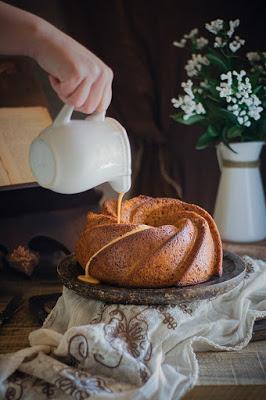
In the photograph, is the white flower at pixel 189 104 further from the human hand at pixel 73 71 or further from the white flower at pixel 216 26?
the human hand at pixel 73 71

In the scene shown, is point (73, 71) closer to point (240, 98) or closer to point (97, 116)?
point (97, 116)

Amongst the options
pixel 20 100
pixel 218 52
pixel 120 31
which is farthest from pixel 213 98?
pixel 20 100

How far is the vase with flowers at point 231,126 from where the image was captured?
3.30ft

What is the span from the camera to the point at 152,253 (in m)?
0.69

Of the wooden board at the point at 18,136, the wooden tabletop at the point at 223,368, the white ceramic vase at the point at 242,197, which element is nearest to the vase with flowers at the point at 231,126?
the white ceramic vase at the point at 242,197

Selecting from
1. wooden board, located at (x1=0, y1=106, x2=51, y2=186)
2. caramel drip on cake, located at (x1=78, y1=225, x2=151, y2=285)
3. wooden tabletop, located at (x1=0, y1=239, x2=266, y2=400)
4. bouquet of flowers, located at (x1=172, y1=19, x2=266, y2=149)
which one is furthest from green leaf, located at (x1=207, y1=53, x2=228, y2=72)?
wooden tabletop, located at (x1=0, y1=239, x2=266, y2=400)

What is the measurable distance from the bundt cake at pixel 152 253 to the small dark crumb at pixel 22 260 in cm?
21

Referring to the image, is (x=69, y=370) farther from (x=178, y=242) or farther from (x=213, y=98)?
(x=213, y=98)

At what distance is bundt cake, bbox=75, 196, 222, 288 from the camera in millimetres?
689

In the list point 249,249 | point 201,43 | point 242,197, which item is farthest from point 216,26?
point 249,249

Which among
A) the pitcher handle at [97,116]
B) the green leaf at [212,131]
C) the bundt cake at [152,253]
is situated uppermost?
the pitcher handle at [97,116]

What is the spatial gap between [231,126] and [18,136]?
423mm

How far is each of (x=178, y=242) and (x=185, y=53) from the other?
0.60m

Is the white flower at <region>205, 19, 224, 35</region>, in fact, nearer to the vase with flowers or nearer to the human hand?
the vase with flowers
